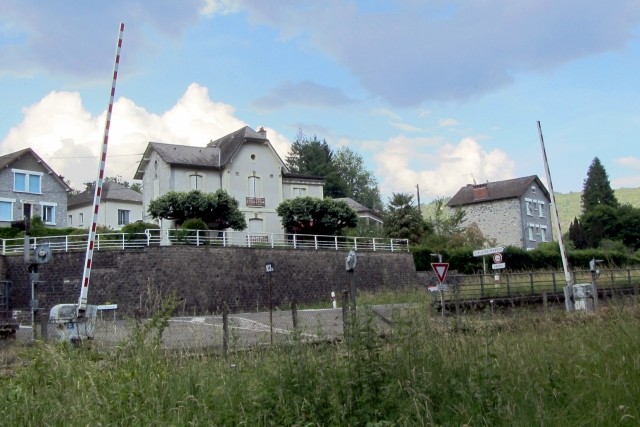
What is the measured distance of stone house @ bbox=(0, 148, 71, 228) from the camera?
53188 mm

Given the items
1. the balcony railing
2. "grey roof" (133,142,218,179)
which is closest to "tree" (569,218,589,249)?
the balcony railing

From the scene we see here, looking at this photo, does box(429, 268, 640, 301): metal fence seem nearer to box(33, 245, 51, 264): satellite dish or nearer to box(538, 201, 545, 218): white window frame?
box(33, 245, 51, 264): satellite dish

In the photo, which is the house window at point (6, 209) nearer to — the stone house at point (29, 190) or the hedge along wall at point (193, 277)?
the stone house at point (29, 190)

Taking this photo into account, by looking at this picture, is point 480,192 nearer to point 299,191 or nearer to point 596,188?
point 299,191

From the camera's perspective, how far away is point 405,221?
187ft

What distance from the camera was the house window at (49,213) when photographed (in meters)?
56.3

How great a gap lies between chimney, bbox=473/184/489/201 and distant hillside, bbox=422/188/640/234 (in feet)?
191

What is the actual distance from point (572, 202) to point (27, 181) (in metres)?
127

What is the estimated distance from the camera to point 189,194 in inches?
1736

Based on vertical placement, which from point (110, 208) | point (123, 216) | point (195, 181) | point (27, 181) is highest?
point (27, 181)

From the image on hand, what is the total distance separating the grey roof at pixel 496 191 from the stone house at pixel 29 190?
39.9 metres

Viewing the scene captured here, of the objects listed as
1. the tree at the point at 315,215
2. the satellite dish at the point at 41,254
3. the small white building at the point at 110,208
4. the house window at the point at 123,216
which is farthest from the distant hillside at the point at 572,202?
the satellite dish at the point at 41,254

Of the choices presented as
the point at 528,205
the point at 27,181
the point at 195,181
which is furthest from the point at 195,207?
Result: the point at 528,205

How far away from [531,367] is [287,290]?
34.0 metres
